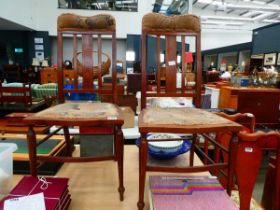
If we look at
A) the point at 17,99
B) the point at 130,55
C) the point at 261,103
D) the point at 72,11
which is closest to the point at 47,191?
the point at 261,103

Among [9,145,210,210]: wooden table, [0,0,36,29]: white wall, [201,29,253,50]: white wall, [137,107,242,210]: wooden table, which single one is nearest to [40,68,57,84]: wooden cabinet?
[0,0,36,29]: white wall

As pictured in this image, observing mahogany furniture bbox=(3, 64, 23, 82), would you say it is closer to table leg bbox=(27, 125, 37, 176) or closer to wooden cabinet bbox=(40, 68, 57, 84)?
wooden cabinet bbox=(40, 68, 57, 84)

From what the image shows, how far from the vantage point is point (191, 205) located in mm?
827

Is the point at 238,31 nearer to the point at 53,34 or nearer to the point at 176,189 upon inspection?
the point at 53,34

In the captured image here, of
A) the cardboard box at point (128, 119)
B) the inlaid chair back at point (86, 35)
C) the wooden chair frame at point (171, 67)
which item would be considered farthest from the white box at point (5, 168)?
the cardboard box at point (128, 119)

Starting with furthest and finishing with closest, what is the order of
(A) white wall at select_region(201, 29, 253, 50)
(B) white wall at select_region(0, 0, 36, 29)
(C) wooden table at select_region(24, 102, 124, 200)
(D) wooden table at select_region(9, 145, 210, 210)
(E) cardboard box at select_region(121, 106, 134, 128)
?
(A) white wall at select_region(201, 29, 253, 50) < (B) white wall at select_region(0, 0, 36, 29) < (E) cardboard box at select_region(121, 106, 134, 128) < (D) wooden table at select_region(9, 145, 210, 210) < (C) wooden table at select_region(24, 102, 124, 200)

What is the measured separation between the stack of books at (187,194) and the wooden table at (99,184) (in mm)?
162

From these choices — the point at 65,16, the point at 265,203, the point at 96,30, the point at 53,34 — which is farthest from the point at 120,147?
the point at 53,34

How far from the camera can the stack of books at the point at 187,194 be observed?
0.82 metres

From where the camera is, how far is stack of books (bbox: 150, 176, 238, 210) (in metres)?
0.82

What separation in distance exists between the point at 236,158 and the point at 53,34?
7752 millimetres

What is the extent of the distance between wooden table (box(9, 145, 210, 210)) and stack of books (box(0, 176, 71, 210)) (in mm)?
124

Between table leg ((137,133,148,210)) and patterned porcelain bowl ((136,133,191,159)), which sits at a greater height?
table leg ((137,133,148,210))

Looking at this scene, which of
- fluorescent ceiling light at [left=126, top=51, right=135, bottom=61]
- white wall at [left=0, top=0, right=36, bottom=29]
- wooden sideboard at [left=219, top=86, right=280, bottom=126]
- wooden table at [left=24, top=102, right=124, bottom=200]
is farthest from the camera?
fluorescent ceiling light at [left=126, top=51, right=135, bottom=61]
